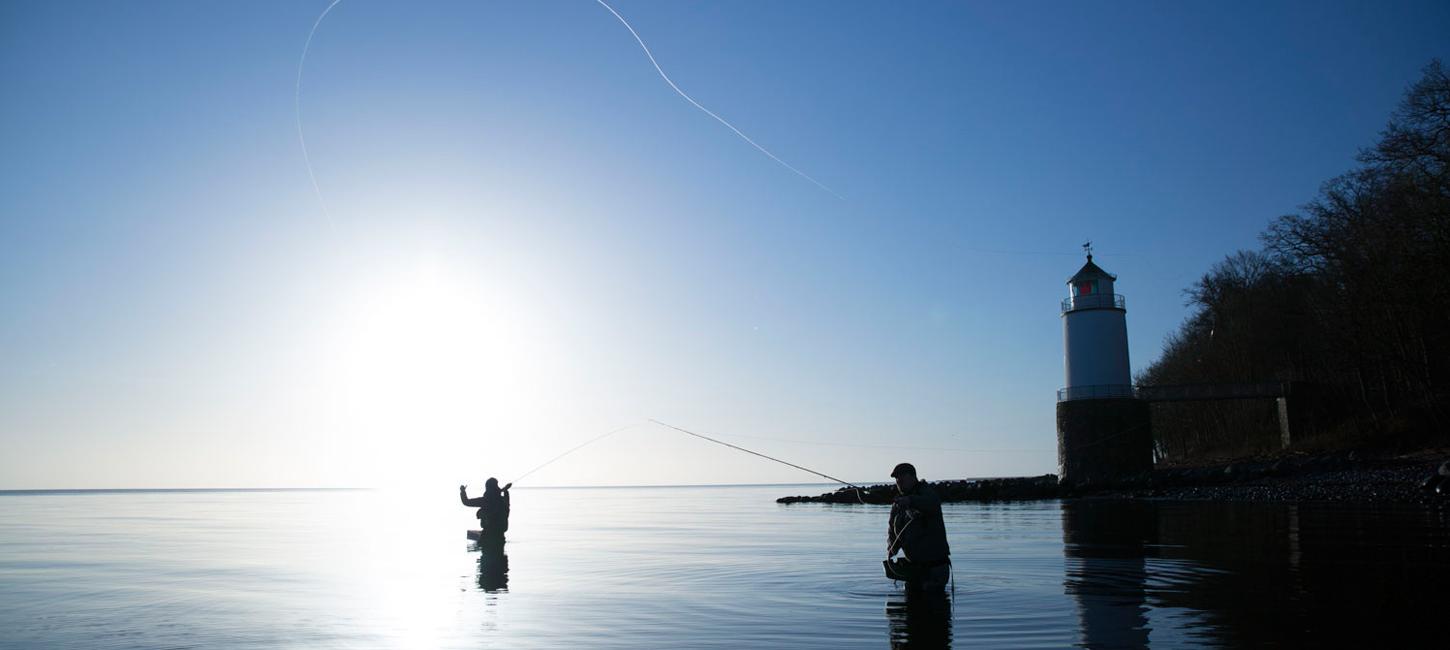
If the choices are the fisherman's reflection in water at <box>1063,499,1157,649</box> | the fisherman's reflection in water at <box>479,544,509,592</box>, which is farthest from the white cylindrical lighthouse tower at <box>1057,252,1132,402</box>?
the fisherman's reflection in water at <box>479,544,509,592</box>

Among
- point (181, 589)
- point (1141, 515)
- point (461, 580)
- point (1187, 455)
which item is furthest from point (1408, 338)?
point (181, 589)

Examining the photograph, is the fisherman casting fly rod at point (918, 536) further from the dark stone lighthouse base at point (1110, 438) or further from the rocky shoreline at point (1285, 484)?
the dark stone lighthouse base at point (1110, 438)

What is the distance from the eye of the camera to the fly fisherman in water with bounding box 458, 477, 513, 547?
2211 cm

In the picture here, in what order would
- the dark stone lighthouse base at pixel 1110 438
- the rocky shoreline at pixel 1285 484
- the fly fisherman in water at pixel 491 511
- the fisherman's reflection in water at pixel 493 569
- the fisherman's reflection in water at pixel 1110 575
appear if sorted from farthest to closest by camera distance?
the dark stone lighthouse base at pixel 1110 438
the rocky shoreline at pixel 1285 484
the fly fisherman in water at pixel 491 511
the fisherman's reflection in water at pixel 493 569
the fisherman's reflection in water at pixel 1110 575

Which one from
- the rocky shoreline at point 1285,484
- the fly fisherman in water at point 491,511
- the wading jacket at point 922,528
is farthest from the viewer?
the rocky shoreline at point 1285,484

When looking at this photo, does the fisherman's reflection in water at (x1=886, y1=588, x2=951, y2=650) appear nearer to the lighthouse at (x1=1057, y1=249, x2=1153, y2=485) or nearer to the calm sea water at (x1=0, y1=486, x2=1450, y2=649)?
the calm sea water at (x1=0, y1=486, x2=1450, y2=649)

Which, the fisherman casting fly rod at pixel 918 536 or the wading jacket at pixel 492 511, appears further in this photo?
the wading jacket at pixel 492 511

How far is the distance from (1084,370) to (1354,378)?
558 inches

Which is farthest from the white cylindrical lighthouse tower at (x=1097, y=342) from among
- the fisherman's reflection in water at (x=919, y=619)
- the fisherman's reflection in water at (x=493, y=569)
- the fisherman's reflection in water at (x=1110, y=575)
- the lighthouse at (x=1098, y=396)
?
the fisherman's reflection in water at (x=919, y=619)

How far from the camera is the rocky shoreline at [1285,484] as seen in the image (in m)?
33.4

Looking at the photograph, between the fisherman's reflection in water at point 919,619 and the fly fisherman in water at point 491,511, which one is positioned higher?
the fly fisherman in water at point 491,511

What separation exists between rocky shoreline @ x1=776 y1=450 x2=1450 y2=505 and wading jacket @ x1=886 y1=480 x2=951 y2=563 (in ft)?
41.7

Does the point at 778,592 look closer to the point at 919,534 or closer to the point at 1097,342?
the point at 919,534

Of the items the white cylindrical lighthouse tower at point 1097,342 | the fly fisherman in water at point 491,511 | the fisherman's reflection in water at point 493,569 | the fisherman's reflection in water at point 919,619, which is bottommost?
the fisherman's reflection in water at point 493,569
